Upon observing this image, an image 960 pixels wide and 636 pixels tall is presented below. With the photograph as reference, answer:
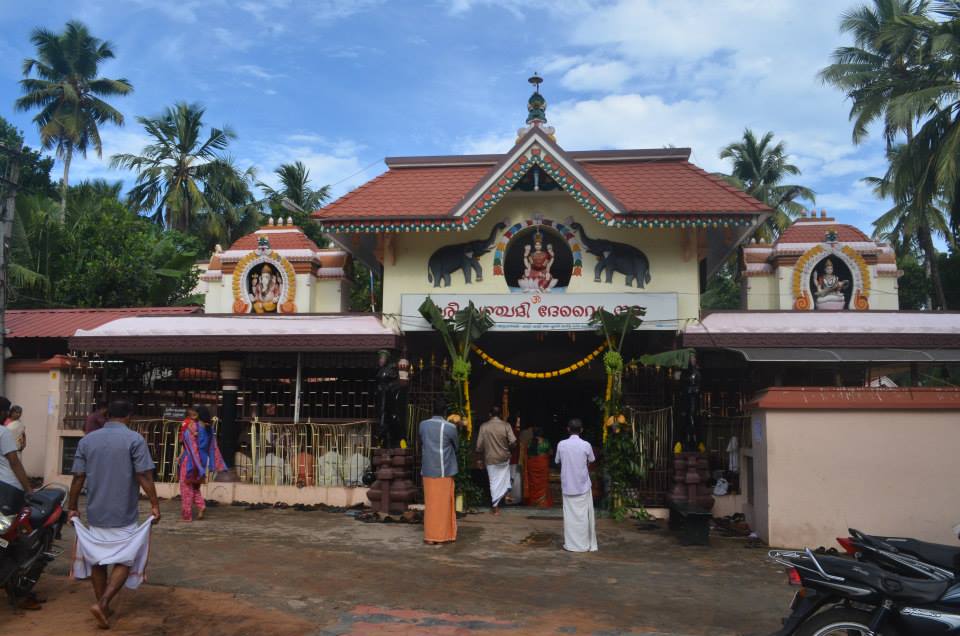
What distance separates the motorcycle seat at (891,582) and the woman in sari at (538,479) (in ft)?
26.3

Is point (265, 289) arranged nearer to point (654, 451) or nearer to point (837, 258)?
point (654, 451)

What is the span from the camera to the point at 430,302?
12.0 metres

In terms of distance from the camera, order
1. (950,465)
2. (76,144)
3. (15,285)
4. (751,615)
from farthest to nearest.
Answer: (76,144) → (15,285) → (950,465) → (751,615)

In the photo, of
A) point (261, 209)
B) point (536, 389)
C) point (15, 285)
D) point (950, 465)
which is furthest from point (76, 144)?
point (950, 465)

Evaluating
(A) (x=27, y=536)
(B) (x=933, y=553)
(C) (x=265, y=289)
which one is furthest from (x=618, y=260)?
(A) (x=27, y=536)

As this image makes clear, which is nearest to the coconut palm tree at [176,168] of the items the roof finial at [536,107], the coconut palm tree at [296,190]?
the coconut palm tree at [296,190]

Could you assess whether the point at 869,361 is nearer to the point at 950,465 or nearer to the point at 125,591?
the point at 950,465

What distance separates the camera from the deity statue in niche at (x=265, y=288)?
15195 mm

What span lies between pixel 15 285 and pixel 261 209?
1429 centimetres

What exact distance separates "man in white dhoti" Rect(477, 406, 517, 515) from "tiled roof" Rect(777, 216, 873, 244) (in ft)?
23.0

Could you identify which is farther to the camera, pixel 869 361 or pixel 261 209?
pixel 261 209

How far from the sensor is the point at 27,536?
589 centimetres

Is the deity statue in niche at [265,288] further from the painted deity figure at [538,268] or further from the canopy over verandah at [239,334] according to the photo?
the painted deity figure at [538,268]

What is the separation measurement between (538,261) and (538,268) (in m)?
0.12
